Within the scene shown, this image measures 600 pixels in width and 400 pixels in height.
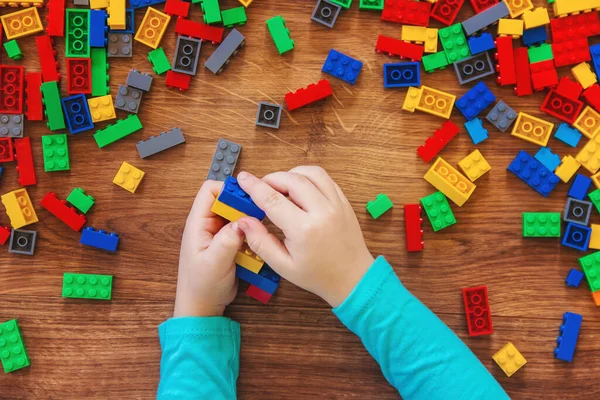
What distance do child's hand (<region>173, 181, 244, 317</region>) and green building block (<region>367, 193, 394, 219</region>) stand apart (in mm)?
251

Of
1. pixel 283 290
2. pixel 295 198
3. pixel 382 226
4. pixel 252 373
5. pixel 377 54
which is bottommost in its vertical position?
pixel 252 373

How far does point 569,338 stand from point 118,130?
853 mm

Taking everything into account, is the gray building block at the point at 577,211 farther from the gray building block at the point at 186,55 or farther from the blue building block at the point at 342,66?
the gray building block at the point at 186,55

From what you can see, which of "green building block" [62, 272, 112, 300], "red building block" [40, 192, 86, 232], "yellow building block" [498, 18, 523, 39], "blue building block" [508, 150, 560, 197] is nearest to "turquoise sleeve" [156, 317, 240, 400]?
"green building block" [62, 272, 112, 300]

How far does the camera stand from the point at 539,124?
36.9 inches

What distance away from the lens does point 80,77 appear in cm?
92

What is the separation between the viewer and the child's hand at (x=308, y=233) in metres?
0.74

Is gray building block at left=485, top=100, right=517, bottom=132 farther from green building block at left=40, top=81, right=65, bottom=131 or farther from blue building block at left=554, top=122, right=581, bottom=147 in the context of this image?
green building block at left=40, top=81, right=65, bottom=131

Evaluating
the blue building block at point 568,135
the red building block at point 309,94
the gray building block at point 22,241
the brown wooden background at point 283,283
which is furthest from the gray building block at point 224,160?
the blue building block at point 568,135

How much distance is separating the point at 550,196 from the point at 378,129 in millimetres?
325

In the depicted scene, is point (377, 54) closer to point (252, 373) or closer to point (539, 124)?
point (539, 124)

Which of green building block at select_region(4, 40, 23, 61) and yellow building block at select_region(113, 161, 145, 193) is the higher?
green building block at select_region(4, 40, 23, 61)

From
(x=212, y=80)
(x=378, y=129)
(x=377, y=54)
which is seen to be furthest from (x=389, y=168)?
(x=212, y=80)

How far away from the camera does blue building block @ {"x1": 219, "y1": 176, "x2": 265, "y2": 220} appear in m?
0.77
